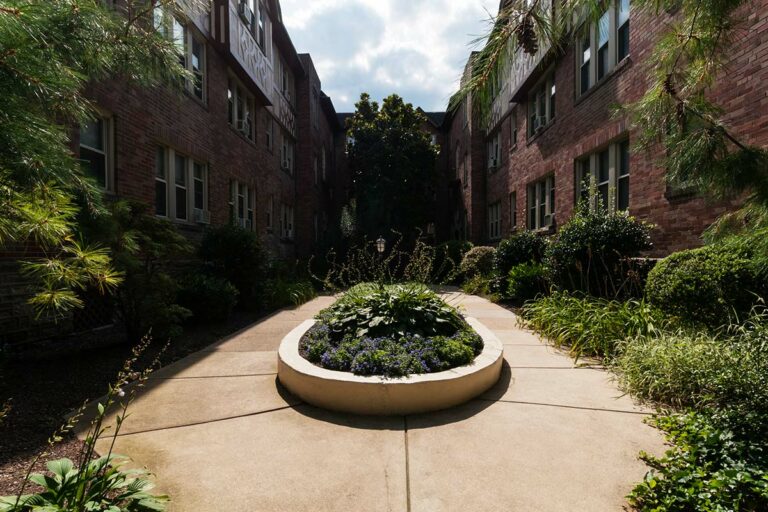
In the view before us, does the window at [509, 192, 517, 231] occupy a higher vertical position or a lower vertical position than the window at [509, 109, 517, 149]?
lower

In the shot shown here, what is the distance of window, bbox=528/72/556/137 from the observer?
1127 centimetres

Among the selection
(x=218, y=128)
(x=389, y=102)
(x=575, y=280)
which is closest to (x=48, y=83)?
(x=575, y=280)

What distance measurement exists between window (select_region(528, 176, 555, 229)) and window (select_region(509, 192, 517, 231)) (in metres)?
1.25

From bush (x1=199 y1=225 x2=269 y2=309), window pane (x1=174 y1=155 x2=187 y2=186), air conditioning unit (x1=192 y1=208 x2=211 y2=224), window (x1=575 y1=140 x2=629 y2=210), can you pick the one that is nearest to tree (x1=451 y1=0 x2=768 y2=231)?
window (x1=575 y1=140 x2=629 y2=210)

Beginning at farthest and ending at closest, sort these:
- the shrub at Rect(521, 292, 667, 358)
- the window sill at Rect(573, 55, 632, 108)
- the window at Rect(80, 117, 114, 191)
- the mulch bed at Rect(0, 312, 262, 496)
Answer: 1. the window sill at Rect(573, 55, 632, 108)
2. the window at Rect(80, 117, 114, 191)
3. the shrub at Rect(521, 292, 667, 358)
4. the mulch bed at Rect(0, 312, 262, 496)

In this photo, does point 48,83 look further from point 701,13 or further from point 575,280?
point 575,280

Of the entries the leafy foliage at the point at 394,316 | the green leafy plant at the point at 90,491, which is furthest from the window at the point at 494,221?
the green leafy plant at the point at 90,491

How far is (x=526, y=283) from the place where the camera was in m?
8.75

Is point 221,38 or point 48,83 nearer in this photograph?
point 48,83

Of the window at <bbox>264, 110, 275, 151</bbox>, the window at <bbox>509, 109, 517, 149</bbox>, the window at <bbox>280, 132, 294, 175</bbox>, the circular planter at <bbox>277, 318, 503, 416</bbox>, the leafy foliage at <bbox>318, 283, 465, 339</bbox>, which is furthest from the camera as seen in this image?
the window at <bbox>280, 132, 294, 175</bbox>

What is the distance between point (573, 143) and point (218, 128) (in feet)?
28.8

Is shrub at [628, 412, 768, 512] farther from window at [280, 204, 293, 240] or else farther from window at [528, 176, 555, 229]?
window at [280, 204, 293, 240]

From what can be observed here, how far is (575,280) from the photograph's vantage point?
7.05 metres

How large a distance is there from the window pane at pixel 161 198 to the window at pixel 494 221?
38.5 feet
